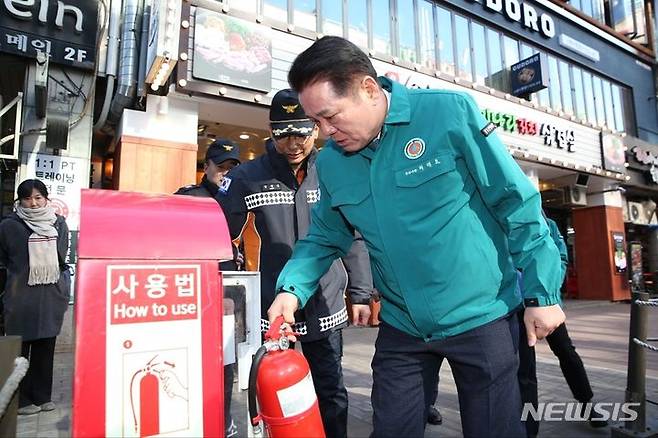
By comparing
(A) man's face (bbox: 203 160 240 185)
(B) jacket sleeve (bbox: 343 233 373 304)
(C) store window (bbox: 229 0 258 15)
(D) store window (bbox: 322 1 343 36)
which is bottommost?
(B) jacket sleeve (bbox: 343 233 373 304)

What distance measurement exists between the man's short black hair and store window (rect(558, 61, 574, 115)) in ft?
51.6

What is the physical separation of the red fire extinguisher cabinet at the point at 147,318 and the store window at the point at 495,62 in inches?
513

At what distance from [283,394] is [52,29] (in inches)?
319

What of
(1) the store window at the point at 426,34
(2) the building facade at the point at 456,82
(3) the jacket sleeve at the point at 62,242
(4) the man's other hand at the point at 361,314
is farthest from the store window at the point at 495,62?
(4) the man's other hand at the point at 361,314

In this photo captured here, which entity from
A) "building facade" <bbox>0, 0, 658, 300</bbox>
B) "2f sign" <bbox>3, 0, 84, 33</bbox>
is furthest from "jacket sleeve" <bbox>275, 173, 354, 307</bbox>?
"2f sign" <bbox>3, 0, 84, 33</bbox>

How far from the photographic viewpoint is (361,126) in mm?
1614

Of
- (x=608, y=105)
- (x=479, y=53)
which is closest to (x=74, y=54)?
(x=479, y=53)

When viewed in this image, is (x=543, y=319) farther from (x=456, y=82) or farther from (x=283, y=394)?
(x=456, y=82)

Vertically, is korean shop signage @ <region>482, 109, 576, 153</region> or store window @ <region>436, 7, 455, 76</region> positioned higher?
store window @ <region>436, 7, 455, 76</region>

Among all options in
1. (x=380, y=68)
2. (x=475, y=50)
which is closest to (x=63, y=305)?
(x=380, y=68)

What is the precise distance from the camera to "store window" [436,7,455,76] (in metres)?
12.0

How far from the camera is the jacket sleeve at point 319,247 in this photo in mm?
1826

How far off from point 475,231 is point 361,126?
541 millimetres

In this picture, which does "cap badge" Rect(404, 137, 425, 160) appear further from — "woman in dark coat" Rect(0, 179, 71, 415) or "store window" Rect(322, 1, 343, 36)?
"store window" Rect(322, 1, 343, 36)
